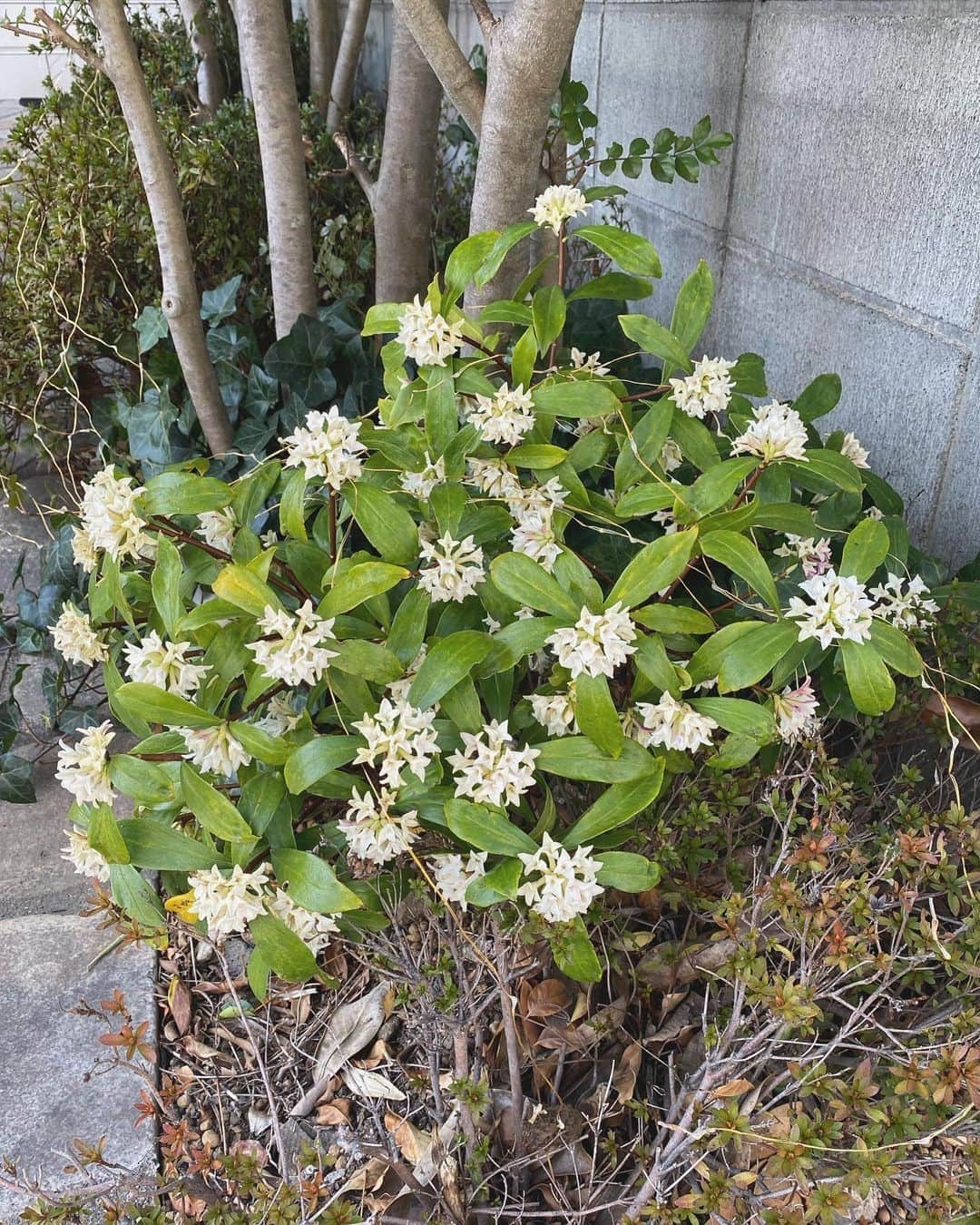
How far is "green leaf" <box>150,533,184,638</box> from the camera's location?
4.92 feet

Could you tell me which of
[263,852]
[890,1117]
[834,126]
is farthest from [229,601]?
[834,126]

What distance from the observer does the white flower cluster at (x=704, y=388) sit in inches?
66.7

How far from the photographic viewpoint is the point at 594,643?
1323mm

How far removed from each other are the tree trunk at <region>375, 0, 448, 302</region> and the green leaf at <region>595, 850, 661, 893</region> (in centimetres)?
225

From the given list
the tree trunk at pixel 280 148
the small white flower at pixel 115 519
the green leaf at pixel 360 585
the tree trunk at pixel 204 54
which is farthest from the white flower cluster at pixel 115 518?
the tree trunk at pixel 204 54

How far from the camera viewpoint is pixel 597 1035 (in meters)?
1.71

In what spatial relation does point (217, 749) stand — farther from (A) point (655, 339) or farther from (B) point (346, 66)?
(B) point (346, 66)

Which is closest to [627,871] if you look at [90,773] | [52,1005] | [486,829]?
[486,829]

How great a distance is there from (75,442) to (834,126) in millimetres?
2778

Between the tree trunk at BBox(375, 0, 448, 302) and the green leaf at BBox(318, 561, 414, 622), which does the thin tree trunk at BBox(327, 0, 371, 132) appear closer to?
Answer: the tree trunk at BBox(375, 0, 448, 302)

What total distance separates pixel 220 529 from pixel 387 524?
35cm

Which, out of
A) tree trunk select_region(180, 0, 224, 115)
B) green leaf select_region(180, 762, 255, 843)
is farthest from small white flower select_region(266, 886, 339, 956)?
tree trunk select_region(180, 0, 224, 115)

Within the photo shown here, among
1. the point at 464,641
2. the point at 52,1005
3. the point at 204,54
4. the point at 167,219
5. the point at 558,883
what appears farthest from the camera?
the point at 204,54

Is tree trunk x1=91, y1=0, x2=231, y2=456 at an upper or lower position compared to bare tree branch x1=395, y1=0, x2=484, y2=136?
lower
